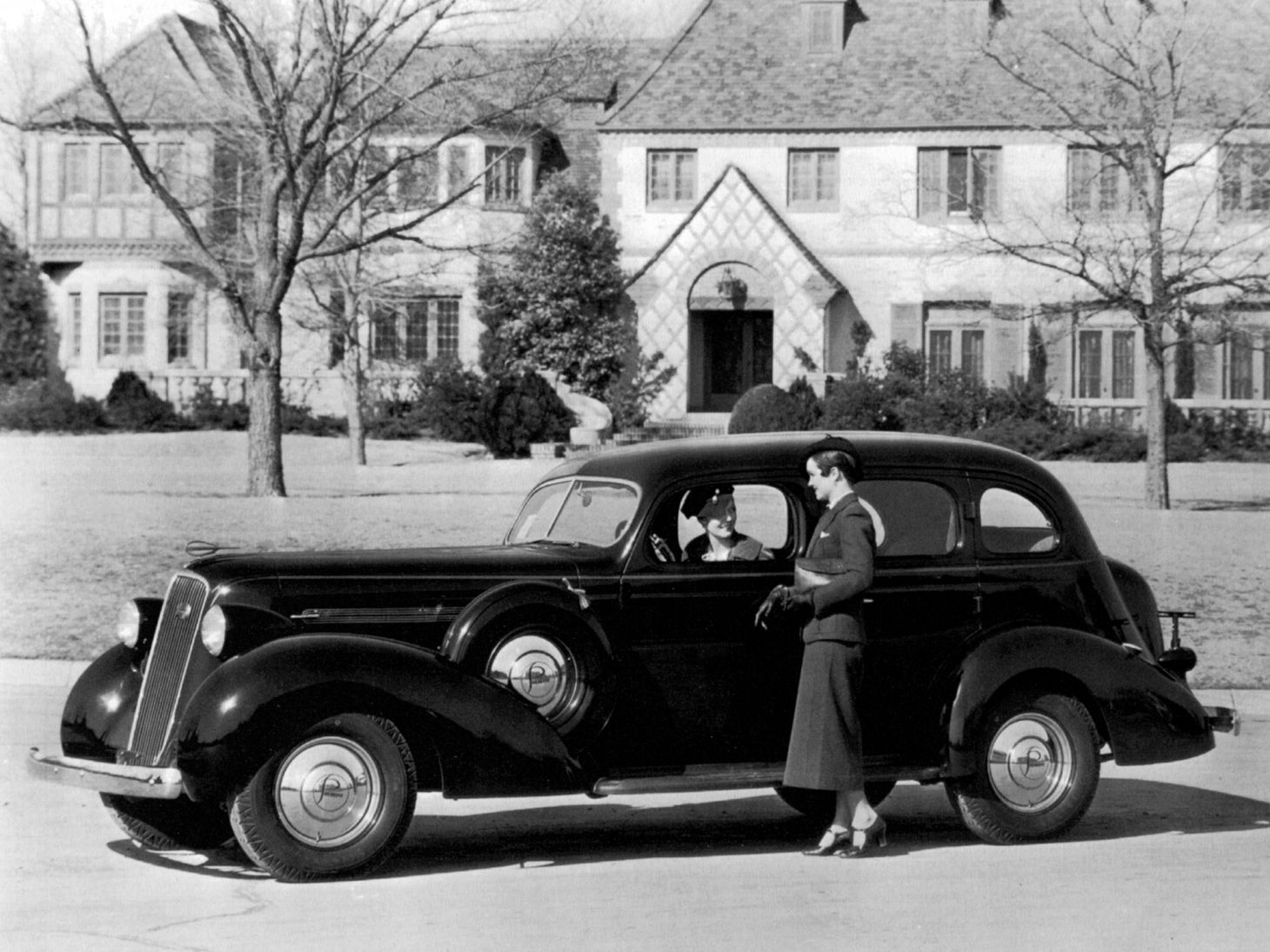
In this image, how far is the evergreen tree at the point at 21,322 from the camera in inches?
1742

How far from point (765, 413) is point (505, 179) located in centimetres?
1377

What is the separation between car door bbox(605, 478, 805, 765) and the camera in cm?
781

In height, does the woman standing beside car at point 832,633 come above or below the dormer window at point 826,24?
below

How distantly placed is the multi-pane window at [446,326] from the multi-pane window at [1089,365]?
14.4 meters

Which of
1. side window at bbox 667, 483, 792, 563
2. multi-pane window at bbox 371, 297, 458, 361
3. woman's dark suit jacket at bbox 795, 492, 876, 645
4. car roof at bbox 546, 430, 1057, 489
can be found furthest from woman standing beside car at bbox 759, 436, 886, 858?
multi-pane window at bbox 371, 297, 458, 361

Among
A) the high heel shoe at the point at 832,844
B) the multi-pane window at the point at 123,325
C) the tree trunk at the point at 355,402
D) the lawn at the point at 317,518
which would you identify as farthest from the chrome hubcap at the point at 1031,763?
the multi-pane window at the point at 123,325

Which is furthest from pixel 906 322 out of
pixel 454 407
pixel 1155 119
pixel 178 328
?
pixel 178 328

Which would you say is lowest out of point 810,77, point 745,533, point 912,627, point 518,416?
point 912,627

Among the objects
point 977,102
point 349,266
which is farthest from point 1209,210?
point 349,266

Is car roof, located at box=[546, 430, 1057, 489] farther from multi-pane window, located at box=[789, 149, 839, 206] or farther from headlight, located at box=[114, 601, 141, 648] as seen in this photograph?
multi-pane window, located at box=[789, 149, 839, 206]

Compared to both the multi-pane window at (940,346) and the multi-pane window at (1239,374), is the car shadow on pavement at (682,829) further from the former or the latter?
the multi-pane window at (1239,374)

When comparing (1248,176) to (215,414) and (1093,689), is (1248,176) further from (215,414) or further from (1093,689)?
(1093,689)

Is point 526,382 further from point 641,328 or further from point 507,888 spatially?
point 507,888

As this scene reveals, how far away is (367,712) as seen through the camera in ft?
23.6
